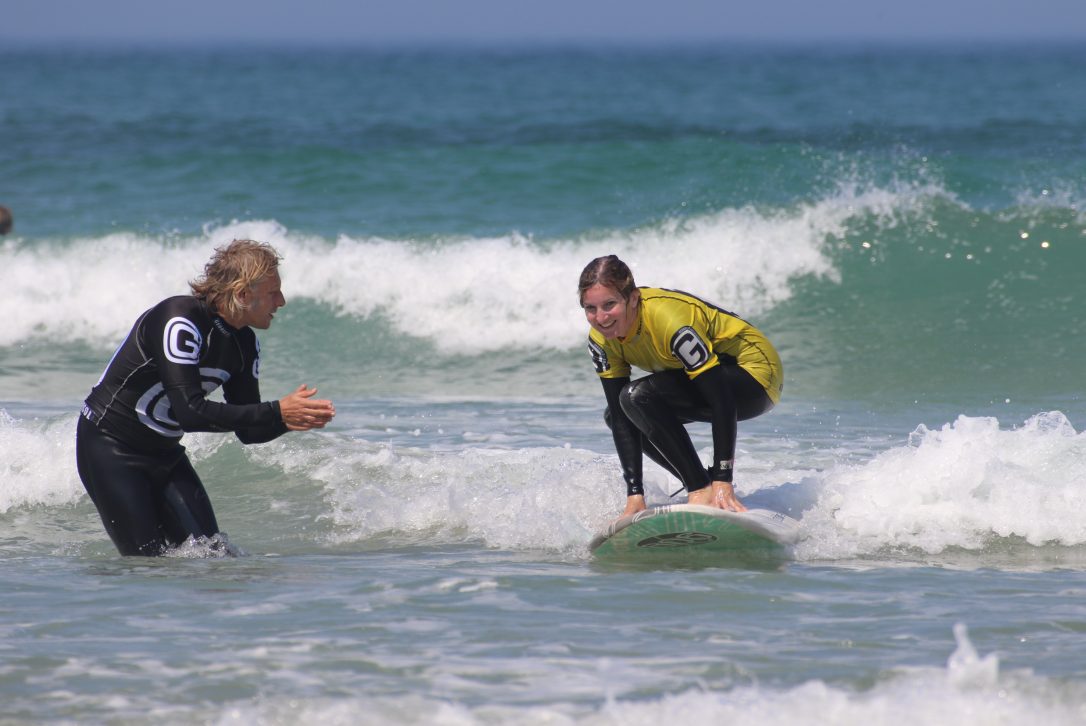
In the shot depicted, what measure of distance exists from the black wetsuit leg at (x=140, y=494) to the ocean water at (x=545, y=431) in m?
0.13

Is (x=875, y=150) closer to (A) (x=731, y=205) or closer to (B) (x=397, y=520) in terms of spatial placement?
(A) (x=731, y=205)

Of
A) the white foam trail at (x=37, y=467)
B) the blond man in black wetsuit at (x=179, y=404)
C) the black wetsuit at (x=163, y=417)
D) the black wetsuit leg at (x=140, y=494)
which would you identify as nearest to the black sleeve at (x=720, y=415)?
the blond man in black wetsuit at (x=179, y=404)

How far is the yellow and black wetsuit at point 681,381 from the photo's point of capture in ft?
18.1

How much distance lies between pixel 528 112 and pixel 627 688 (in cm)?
2873

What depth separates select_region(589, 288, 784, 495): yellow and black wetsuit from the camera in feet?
18.1

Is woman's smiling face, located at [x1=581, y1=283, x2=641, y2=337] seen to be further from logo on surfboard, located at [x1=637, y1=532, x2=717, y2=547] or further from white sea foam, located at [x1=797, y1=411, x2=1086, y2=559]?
white sea foam, located at [x1=797, y1=411, x2=1086, y2=559]

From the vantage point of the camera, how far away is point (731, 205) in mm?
17281

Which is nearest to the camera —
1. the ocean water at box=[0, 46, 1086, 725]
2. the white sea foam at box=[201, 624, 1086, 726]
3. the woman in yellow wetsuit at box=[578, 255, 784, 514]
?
the white sea foam at box=[201, 624, 1086, 726]

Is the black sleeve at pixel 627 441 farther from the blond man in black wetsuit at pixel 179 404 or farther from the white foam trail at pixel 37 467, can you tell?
the white foam trail at pixel 37 467

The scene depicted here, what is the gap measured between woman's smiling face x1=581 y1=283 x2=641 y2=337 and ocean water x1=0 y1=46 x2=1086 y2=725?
101 centimetres

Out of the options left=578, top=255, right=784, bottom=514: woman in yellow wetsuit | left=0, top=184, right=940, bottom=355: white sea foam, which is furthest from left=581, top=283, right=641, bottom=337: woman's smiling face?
left=0, top=184, right=940, bottom=355: white sea foam

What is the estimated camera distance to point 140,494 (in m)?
5.54

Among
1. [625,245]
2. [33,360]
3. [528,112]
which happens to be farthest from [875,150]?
[33,360]

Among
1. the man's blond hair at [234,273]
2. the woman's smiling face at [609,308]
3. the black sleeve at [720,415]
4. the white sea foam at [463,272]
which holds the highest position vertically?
the white sea foam at [463,272]
